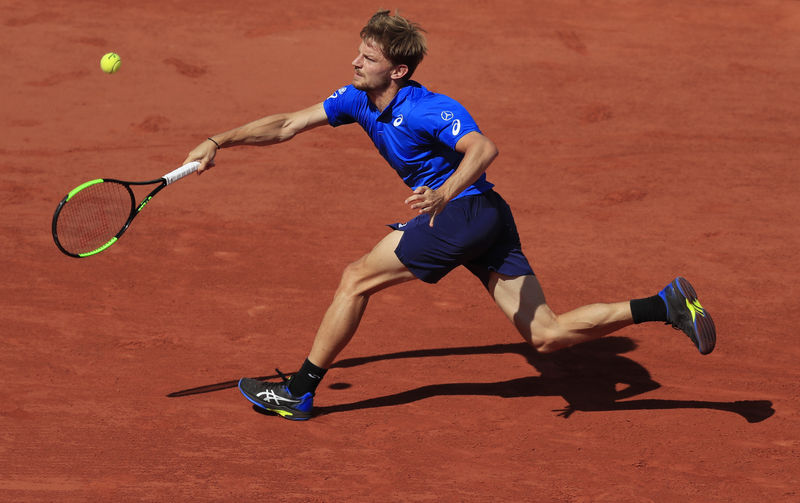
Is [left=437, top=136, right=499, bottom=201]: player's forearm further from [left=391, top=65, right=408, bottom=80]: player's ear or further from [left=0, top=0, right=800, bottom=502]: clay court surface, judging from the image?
[left=0, top=0, right=800, bottom=502]: clay court surface

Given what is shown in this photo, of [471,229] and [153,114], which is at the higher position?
[471,229]

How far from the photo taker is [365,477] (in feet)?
16.5

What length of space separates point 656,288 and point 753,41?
6364 mm

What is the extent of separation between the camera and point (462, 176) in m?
4.75

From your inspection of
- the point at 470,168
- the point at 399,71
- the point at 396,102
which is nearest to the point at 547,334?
the point at 470,168

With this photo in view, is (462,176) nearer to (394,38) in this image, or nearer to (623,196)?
(394,38)

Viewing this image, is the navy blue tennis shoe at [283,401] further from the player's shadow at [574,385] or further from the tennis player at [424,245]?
the player's shadow at [574,385]

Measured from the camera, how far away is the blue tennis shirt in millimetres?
5094

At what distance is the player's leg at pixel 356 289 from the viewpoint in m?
5.32

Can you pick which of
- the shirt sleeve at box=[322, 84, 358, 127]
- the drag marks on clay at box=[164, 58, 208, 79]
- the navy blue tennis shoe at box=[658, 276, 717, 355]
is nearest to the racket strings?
the shirt sleeve at box=[322, 84, 358, 127]

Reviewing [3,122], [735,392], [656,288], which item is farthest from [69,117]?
[735,392]

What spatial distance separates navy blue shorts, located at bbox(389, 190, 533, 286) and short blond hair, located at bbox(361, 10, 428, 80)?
78 cm

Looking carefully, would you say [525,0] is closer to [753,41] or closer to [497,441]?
[753,41]

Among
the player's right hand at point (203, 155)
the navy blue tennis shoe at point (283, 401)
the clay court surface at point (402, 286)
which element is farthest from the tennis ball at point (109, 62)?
the navy blue tennis shoe at point (283, 401)
